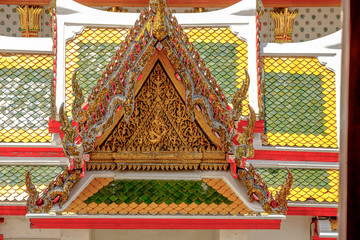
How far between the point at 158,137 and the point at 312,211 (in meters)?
1.98

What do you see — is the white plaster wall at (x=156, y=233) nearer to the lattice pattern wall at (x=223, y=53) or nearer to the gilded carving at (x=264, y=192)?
the gilded carving at (x=264, y=192)

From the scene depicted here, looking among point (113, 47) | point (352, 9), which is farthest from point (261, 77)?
point (352, 9)

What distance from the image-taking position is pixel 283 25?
34.4 ft

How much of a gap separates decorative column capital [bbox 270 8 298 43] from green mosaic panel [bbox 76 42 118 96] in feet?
11.4

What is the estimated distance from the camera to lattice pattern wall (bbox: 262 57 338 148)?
7426 mm

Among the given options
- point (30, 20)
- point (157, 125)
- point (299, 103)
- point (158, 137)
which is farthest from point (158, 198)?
point (30, 20)

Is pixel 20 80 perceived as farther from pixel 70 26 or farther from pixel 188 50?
pixel 188 50

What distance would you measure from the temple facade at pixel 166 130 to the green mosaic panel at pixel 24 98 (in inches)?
0.7

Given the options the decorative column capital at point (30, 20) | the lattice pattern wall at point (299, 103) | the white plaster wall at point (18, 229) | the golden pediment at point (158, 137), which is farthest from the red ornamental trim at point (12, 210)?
the decorative column capital at point (30, 20)

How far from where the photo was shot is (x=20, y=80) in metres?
7.82

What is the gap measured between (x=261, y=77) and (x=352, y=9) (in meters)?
5.50

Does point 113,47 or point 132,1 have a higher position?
point 132,1

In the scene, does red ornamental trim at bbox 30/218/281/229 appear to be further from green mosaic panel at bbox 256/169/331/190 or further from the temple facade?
green mosaic panel at bbox 256/169/331/190

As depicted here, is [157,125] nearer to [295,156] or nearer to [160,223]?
[160,223]
